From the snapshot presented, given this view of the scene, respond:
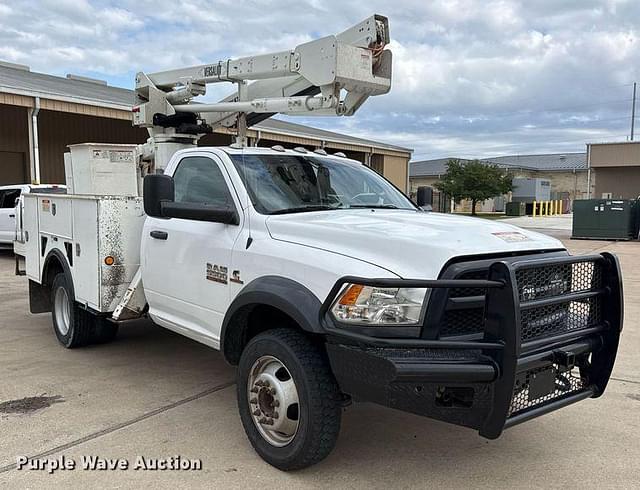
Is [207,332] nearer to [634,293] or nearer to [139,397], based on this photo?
[139,397]

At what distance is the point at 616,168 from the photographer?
3675 cm

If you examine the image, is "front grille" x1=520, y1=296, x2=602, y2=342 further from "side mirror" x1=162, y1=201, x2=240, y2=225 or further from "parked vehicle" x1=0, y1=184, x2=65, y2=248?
"parked vehicle" x1=0, y1=184, x2=65, y2=248

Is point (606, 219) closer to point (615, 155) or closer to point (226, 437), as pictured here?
point (615, 155)

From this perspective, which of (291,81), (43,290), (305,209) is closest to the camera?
(305,209)

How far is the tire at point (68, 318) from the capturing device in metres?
6.09

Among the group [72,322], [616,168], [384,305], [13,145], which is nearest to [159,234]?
[72,322]

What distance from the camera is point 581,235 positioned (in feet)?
76.5

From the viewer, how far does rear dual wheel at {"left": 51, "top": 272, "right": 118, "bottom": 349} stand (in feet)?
20.0

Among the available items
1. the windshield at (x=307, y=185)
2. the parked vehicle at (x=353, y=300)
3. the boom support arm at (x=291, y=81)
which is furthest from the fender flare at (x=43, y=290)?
the windshield at (x=307, y=185)

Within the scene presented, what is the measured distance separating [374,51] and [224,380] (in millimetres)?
3152

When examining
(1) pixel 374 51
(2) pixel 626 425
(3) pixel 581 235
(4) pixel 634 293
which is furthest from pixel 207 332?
(3) pixel 581 235

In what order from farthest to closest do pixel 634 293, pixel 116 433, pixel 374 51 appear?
pixel 634 293
pixel 374 51
pixel 116 433

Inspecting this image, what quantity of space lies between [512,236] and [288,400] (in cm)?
167

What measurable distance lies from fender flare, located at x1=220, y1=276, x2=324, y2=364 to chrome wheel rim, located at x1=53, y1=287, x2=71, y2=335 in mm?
2910
